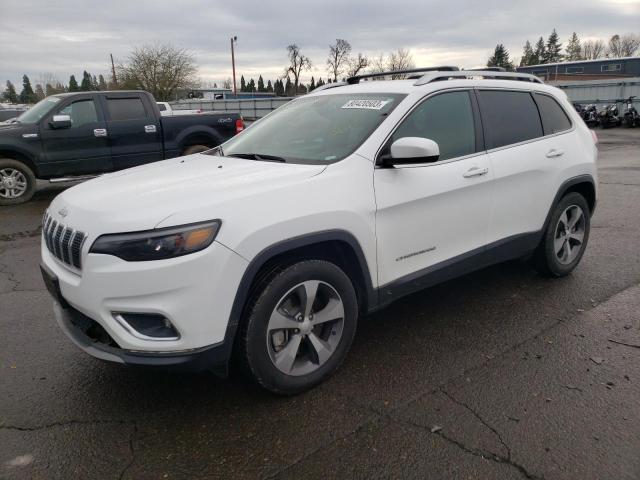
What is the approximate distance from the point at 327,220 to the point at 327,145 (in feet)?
2.43

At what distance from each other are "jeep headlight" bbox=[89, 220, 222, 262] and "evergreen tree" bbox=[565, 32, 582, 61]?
109256mm

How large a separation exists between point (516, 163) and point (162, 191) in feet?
8.76

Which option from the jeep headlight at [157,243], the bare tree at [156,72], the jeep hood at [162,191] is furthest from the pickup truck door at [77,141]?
the bare tree at [156,72]

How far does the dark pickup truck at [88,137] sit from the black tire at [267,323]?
772cm

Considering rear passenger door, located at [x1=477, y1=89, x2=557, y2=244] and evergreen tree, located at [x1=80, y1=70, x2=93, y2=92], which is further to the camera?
evergreen tree, located at [x1=80, y1=70, x2=93, y2=92]

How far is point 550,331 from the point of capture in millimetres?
3658

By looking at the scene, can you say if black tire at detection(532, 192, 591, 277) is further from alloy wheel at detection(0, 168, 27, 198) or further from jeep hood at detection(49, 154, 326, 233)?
alloy wheel at detection(0, 168, 27, 198)

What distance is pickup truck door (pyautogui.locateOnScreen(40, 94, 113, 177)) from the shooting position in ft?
29.2

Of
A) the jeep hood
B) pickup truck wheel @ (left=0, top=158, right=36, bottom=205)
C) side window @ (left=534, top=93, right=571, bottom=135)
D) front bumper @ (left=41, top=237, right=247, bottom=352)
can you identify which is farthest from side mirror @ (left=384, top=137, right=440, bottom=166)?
pickup truck wheel @ (left=0, top=158, right=36, bottom=205)

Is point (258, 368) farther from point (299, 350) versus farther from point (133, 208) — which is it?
point (133, 208)

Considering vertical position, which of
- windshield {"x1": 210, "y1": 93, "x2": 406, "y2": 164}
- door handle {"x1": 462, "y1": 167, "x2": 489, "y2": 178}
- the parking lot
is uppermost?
windshield {"x1": 210, "y1": 93, "x2": 406, "y2": 164}

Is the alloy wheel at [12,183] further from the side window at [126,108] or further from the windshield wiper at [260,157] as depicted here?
the windshield wiper at [260,157]

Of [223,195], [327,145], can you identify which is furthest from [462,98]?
[223,195]

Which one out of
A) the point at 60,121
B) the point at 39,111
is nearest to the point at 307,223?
the point at 60,121
